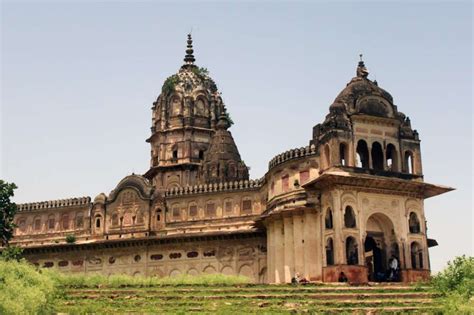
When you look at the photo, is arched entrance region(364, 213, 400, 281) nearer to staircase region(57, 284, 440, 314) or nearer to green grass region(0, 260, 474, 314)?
green grass region(0, 260, 474, 314)

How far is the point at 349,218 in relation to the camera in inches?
1476

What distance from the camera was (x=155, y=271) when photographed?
4969 centimetres

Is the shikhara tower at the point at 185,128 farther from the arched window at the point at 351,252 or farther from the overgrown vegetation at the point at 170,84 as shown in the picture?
the arched window at the point at 351,252

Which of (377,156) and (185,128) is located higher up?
(185,128)

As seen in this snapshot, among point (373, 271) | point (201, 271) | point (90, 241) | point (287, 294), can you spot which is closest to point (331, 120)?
point (373, 271)

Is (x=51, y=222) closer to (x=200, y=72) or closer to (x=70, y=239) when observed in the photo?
(x=70, y=239)

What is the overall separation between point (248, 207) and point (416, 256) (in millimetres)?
14680

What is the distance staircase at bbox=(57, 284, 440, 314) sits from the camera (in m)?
26.6

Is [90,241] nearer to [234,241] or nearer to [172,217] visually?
[172,217]

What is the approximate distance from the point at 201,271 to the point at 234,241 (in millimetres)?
3173

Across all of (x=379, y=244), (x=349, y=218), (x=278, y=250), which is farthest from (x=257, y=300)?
(x=278, y=250)

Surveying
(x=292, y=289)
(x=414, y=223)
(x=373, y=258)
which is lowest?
(x=292, y=289)

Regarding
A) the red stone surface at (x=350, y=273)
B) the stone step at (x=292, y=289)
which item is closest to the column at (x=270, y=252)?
the red stone surface at (x=350, y=273)

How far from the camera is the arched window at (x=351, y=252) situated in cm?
3606
